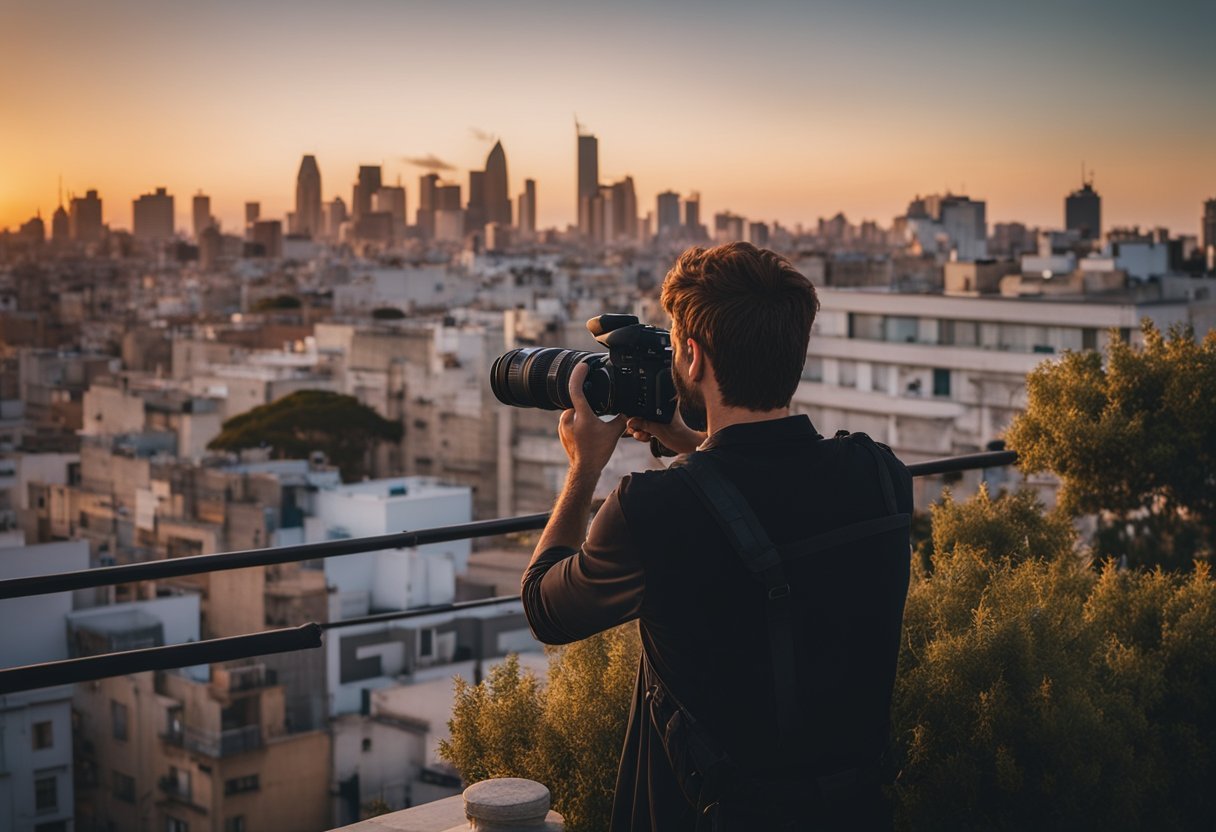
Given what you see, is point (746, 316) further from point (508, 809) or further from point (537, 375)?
point (508, 809)

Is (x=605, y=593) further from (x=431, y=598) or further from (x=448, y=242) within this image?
(x=448, y=242)

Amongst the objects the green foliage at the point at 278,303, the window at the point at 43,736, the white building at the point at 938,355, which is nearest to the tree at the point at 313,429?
the white building at the point at 938,355

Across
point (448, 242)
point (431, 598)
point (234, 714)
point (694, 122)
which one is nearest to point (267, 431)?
point (431, 598)

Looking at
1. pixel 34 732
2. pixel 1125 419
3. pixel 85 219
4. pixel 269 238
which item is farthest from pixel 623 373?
pixel 269 238

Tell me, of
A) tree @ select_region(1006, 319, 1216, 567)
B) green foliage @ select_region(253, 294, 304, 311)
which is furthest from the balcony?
green foliage @ select_region(253, 294, 304, 311)

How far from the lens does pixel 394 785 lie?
22844 mm

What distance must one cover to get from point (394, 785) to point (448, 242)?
124257mm

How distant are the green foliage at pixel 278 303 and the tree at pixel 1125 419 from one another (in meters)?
77.2

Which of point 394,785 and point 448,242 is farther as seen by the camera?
point 448,242

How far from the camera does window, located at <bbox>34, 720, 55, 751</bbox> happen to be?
73.7ft

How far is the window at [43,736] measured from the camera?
22453 mm

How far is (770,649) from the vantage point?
5.96 feet

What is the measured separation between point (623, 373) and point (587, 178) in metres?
125

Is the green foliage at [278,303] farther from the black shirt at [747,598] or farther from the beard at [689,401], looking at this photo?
the black shirt at [747,598]
